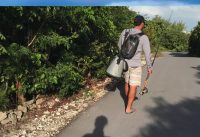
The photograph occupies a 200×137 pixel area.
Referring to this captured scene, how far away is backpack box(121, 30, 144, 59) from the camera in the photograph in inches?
268

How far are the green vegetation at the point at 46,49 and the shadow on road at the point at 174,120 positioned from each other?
170 centimetres

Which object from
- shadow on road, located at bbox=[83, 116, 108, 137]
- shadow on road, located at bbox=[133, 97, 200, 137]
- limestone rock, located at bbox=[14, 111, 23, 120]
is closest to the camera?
shadow on road, located at bbox=[133, 97, 200, 137]

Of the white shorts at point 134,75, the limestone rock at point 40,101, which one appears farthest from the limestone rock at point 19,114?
the white shorts at point 134,75

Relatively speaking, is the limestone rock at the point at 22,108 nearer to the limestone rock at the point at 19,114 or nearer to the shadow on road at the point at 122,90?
the limestone rock at the point at 19,114

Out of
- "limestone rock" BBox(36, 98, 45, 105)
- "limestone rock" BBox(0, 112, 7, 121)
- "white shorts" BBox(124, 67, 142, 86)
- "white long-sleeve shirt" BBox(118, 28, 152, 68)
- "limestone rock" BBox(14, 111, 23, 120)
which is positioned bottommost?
"limestone rock" BBox(36, 98, 45, 105)

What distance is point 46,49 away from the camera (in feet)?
26.7

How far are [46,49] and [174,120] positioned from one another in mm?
2902

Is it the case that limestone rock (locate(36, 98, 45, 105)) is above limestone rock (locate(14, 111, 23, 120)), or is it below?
below

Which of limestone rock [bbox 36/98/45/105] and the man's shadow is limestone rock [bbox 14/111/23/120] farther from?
the man's shadow

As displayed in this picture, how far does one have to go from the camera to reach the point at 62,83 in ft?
26.9

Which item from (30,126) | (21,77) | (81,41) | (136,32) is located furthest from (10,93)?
(136,32)

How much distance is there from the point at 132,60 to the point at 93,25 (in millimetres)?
2460

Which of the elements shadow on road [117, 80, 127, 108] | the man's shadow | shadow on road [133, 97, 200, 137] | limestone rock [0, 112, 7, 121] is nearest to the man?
shadow on road [133, 97, 200, 137]

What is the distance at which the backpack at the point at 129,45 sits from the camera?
682 cm
